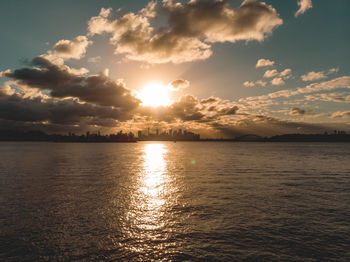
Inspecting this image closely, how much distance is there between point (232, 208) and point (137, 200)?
10.9m

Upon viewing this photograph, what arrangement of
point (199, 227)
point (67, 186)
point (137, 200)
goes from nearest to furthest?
point (199, 227) < point (137, 200) < point (67, 186)

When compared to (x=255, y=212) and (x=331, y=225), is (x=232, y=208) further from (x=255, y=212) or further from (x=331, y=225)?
(x=331, y=225)

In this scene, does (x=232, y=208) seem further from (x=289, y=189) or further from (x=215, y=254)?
(x=289, y=189)

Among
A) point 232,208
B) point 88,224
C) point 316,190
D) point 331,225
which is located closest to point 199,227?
point 232,208

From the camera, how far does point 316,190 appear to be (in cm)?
2881

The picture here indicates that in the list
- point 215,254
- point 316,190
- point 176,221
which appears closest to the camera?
point 215,254

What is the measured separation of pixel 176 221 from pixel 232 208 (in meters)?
6.53

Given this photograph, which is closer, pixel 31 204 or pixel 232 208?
pixel 232 208

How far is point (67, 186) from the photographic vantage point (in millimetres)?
31328

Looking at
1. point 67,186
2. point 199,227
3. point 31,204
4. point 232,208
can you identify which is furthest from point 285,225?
point 67,186

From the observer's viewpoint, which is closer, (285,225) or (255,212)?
(285,225)

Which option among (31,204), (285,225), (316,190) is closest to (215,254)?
(285,225)

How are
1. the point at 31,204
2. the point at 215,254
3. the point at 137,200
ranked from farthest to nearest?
the point at 137,200
the point at 31,204
the point at 215,254

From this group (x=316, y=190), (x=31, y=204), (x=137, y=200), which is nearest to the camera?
(x=31, y=204)
